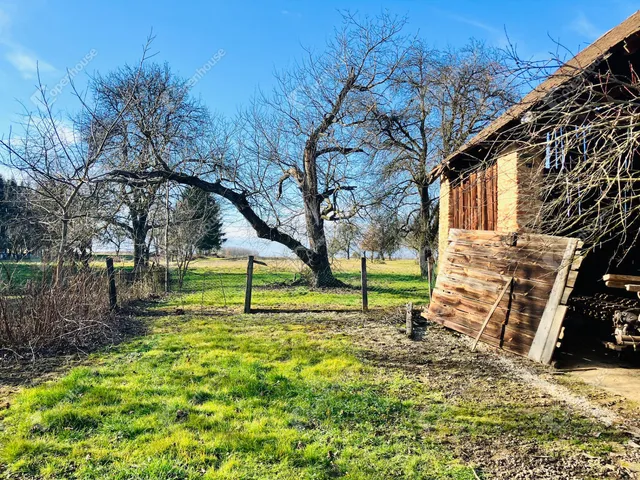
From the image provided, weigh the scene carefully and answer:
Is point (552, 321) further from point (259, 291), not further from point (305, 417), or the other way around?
point (259, 291)

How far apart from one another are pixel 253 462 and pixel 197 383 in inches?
82.1

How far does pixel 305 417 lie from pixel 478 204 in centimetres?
704

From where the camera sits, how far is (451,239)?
9.54 meters

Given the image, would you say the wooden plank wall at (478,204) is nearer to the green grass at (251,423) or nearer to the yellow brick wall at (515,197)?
the yellow brick wall at (515,197)

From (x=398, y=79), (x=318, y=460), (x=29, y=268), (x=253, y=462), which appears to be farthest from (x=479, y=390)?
(x=398, y=79)

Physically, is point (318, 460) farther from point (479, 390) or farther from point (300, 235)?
point (300, 235)

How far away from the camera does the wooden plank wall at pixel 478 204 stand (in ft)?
29.2

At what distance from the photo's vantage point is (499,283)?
7.56 m

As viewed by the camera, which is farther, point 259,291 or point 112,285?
point 259,291

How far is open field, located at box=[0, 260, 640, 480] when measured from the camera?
3.29m

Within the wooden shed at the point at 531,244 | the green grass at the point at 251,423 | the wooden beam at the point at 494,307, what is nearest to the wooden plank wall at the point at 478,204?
the wooden shed at the point at 531,244

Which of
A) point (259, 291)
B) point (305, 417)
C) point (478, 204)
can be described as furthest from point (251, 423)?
point (259, 291)

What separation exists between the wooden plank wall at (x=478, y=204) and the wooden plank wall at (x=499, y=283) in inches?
23.3

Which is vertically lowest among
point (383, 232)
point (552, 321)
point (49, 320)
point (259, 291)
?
point (259, 291)
